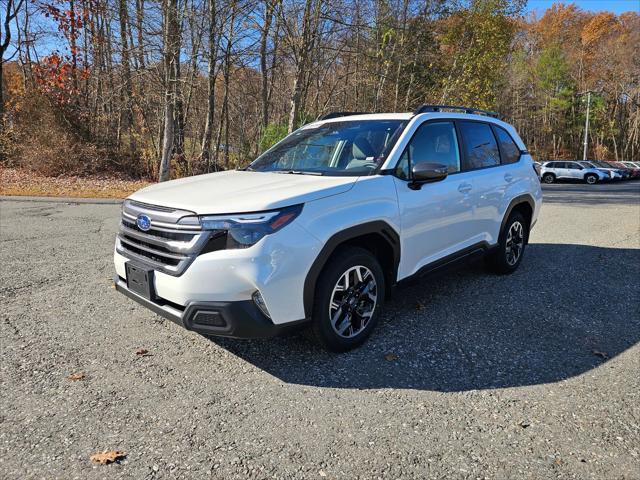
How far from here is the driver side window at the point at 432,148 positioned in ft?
12.6

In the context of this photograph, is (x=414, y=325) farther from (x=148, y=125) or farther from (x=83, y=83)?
(x=83, y=83)

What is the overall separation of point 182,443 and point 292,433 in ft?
1.94

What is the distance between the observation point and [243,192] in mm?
3176

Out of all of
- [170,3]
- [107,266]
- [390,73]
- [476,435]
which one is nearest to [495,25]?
[390,73]

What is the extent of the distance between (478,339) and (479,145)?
217cm

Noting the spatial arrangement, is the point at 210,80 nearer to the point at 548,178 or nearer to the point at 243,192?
the point at 243,192

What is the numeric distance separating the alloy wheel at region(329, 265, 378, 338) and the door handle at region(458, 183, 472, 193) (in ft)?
4.71

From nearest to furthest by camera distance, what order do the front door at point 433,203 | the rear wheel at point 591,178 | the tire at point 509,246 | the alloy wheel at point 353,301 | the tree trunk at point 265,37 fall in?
1. the alloy wheel at point 353,301
2. the front door at point 433,203
3. the tire at point 509,246
4. the tree trunk at point 265,37
5. the rear wheel at point 591,178

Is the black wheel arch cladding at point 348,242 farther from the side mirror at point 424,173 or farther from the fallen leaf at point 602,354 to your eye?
the fallen leaf at point 602,354

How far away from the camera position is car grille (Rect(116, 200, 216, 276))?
2.90 m

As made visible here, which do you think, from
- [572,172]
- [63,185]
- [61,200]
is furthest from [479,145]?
[572,172]

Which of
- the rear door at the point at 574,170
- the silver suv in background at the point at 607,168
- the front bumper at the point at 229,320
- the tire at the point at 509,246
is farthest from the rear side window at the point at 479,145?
the silver suv in background at the point at 607,168

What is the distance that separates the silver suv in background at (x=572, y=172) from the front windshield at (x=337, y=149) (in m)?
27.5

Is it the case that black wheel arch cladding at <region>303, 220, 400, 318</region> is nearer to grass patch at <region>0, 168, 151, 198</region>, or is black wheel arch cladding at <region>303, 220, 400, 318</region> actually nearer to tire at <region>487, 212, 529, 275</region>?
tire at <region>487, 212, 529, 275</region>
